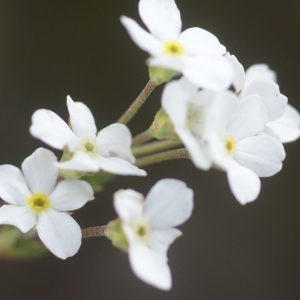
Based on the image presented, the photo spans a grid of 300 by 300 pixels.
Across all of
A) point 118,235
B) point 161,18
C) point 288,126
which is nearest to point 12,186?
point 118,235

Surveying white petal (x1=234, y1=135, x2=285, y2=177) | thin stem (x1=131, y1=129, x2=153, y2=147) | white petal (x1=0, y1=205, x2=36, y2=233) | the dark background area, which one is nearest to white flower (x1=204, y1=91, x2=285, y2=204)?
white petal (x1=234, y1=135, x2=285, y2=177)

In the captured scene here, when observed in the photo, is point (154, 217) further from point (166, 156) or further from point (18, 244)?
point (18, 244)

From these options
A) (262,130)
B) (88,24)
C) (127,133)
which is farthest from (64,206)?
(88,24)

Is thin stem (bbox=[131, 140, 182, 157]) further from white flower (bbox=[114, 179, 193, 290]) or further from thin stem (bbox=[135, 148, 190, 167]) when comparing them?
white flower (bbox=[114, 179, 193, 290])

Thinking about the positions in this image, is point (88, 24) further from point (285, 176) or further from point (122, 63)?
point (285, 176)

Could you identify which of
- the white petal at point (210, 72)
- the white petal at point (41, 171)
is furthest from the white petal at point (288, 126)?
the white petal at point (41, 171)

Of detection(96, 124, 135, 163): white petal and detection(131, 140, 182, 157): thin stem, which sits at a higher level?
detection(131, 140, 182, 157): thin stem
